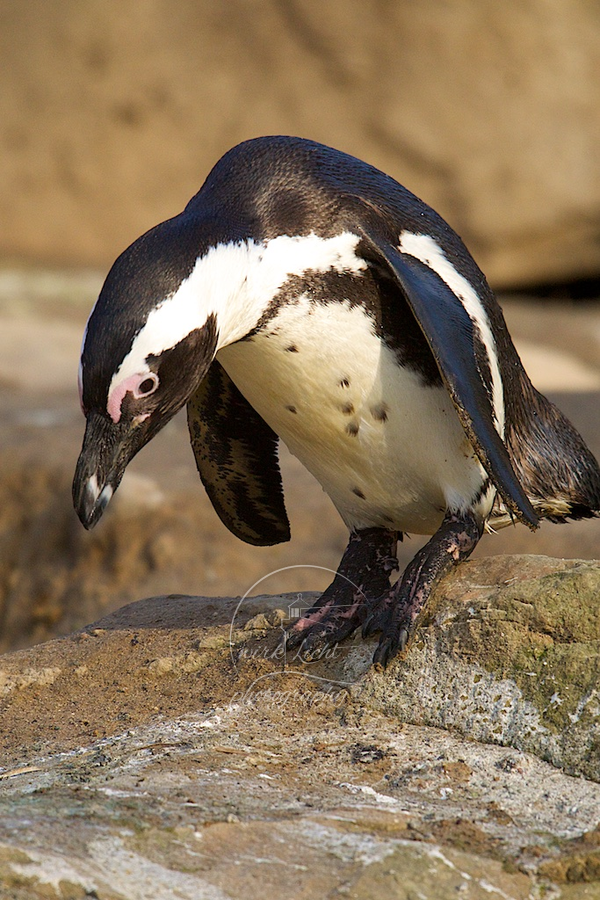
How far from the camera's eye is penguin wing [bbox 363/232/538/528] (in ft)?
7.06

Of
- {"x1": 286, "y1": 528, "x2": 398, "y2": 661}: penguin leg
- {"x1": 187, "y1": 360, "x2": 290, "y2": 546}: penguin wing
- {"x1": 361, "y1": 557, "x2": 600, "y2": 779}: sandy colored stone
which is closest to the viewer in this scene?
{"x1": 361, "y1": 557, "x2": 600, "y2": 779}: sandy colored stone

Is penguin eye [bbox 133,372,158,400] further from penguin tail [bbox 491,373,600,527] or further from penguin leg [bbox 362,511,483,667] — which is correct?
penguin tail [bbox 491,373,600,527]

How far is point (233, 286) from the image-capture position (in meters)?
2.08

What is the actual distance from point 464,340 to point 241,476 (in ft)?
2.93

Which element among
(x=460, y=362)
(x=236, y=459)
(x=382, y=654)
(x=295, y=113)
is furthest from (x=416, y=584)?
(x=295, y=113)

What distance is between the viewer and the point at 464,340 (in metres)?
2.24

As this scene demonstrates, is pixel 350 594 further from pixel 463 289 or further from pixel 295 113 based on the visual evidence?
pixel 295 113

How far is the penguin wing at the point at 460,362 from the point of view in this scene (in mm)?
2150

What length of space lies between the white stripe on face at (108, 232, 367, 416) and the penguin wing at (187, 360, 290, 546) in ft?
1.81

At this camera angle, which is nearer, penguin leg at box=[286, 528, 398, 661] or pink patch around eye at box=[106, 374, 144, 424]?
pink patch around eye at box=[106, 374, 144, 424]

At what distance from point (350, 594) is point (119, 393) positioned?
2.78 ft

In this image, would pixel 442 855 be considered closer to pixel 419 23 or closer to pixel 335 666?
pixel 335 666

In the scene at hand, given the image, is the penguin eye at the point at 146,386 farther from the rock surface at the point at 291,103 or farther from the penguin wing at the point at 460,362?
the rock surface at the point at 291,103

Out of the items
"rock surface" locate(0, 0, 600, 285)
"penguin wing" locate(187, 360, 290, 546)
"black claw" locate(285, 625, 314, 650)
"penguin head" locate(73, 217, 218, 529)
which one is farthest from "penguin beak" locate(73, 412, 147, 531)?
"rock surface" locate(0, 0, 600, 285)
